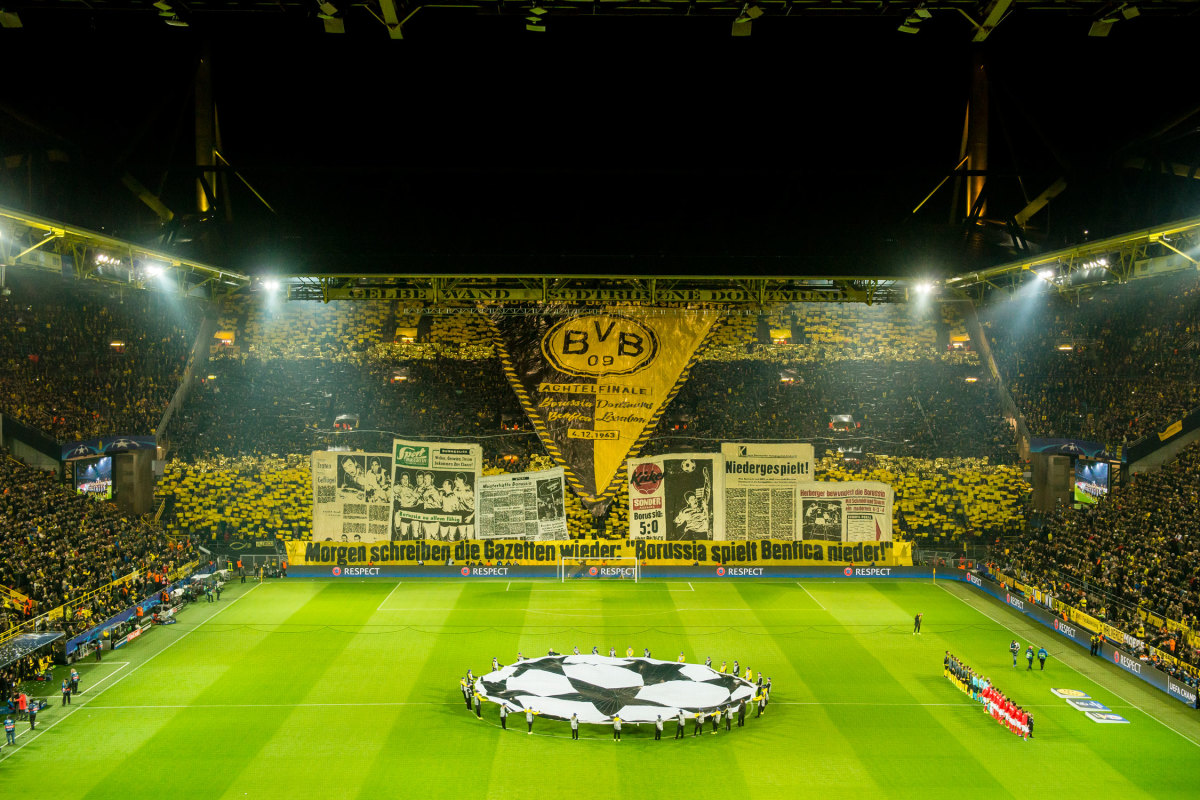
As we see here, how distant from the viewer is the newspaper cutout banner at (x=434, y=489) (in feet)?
140

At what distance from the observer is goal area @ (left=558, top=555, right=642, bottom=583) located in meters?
40.9

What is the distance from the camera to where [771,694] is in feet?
84.9

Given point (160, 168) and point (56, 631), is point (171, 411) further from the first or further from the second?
point (160, 168)

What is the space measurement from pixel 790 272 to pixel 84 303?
33890mm

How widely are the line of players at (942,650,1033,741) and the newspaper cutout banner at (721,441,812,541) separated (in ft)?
49.1

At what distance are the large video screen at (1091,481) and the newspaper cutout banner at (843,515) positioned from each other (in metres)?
→ 9.03

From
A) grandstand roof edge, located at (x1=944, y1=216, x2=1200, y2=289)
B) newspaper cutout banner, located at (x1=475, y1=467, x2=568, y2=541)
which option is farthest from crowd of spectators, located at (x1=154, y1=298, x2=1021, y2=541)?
grandstand roof edge, located at (x1=944, y1=216, x2=1200, y2=289)

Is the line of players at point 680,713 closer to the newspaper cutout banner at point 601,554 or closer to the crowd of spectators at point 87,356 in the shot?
the newspaper cutout banner at point 601,554

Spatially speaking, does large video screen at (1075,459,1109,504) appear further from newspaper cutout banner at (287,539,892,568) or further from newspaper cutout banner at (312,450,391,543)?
newspaper cutout banner at (312,450,391,543)

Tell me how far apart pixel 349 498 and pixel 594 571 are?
11766 mm

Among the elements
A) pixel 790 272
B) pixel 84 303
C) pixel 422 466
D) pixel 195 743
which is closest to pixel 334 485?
pixel 422 466

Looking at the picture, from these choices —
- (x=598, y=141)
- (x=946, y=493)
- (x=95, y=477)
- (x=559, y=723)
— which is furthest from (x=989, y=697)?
(x=95, y=477)

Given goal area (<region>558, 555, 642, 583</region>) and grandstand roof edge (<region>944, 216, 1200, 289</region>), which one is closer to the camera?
grandstand roof edge (<region>944, 216, 1200, 289</region>)

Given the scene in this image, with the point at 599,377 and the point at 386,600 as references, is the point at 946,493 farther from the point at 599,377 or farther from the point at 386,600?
the point at 386,600
